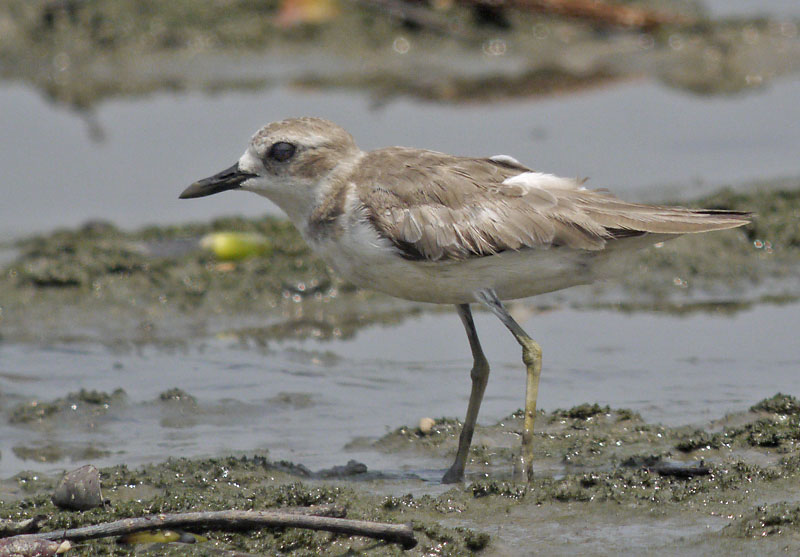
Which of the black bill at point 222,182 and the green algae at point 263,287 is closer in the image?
the black bill at point 222,182

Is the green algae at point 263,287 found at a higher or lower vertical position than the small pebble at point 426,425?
higher

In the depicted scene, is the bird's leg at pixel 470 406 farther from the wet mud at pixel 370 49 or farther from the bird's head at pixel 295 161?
the wet mud at pixel 370 49

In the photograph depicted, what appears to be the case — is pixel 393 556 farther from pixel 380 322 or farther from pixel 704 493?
pixel 380 322

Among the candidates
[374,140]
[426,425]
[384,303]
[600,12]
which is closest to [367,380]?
[426,425]

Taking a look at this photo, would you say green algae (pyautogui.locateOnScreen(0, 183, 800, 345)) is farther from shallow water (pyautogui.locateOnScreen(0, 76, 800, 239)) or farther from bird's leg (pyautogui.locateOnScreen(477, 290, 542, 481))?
bird's leg (pyautogui.locateOnScreen(477, 290, 542, 481))

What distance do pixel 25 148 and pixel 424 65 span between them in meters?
4.53

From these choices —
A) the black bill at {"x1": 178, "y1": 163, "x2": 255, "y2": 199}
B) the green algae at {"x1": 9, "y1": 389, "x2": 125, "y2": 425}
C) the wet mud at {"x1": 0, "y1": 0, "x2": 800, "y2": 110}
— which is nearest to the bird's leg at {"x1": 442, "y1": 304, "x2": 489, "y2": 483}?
the black bill at {"x1": 178, "y1": 163, "x2": 255, "y2": 199}

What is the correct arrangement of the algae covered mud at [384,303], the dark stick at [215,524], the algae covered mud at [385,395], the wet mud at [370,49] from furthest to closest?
the wet mud at [370,49] → the algae covered mud at [384,303] → the algae covered mud at [385,395] → the dark stick at [215,524]

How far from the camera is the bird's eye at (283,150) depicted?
20.5 feet

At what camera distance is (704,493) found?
529 cm

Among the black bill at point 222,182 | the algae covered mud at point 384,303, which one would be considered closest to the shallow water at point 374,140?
the algae covered mud at point 384,303

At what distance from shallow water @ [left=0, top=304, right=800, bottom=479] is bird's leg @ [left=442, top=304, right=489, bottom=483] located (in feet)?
0.61

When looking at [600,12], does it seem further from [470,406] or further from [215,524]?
[215,524]

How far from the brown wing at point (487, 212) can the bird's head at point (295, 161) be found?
0.56 feet
